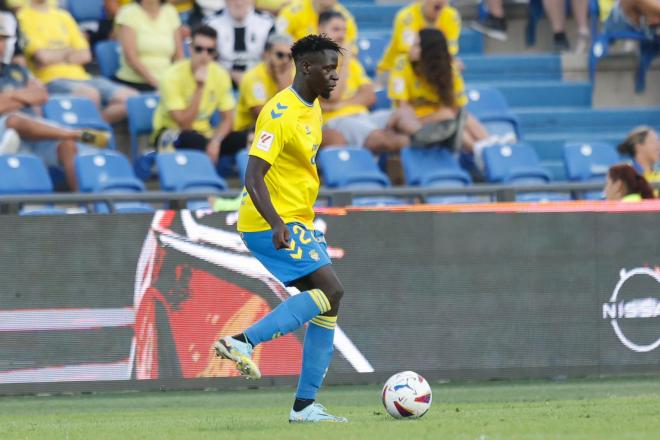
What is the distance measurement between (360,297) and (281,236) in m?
3.74

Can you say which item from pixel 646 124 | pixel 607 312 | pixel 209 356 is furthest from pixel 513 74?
pixel 209 356

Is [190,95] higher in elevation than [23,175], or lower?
higher

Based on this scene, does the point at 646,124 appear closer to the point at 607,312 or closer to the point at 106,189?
the point at 607,312

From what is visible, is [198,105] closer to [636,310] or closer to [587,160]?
[587,160]

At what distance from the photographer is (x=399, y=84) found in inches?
558

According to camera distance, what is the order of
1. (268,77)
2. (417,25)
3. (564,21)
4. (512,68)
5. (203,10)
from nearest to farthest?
(268,77)
(417,25)
(203,10)
(512,68)
(564,21)

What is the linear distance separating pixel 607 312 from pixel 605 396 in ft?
4.76

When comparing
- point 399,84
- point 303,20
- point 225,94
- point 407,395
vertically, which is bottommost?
point 407,395

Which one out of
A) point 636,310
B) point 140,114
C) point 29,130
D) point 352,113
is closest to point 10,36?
point 29,130

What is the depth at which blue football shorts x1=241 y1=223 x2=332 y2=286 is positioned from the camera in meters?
7.75

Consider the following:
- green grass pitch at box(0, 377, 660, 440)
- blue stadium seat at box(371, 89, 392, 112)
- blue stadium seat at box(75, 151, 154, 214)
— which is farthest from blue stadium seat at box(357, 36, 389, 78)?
green grass pitch at box(0, 377, 660, 440)

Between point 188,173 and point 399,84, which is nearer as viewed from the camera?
point 188,173

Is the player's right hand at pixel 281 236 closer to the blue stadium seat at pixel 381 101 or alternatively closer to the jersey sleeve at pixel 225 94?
the jersey sleeve at pixel 225 94

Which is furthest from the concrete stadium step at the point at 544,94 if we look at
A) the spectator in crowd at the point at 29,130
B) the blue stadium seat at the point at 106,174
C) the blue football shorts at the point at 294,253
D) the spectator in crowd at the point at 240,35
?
the blue football shorts at the point at 294,253
